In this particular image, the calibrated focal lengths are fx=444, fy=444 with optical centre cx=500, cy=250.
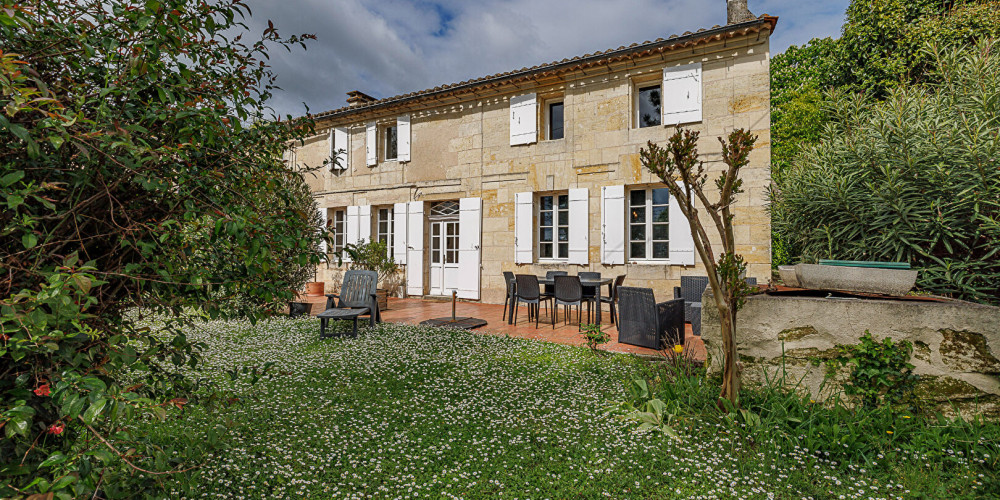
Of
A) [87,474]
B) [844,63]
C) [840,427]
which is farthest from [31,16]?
[844,63]

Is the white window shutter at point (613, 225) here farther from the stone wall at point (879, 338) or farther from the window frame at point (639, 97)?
the stone wall at point (879, 338)

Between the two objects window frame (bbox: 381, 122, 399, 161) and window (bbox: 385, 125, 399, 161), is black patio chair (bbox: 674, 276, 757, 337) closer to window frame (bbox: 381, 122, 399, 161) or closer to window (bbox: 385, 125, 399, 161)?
window frame (bbox: 381, 122, 399, 161)

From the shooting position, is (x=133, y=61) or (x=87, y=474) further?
(x=133, y=61)

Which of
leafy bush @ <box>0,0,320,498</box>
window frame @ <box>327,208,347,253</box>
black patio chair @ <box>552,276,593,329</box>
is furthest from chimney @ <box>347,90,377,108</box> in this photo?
leafy bush @ <box>0,0,320,498</box>

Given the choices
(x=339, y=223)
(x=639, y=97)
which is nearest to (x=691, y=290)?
(x=639, y=97)

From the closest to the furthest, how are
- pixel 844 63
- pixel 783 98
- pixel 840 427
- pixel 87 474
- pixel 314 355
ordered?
pixel 87 474 < pixel 840 427 < pixel 314 355 < pixel 844 63 < pixel 783 98

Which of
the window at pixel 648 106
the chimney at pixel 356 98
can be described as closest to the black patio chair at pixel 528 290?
the window at pixel 648 106

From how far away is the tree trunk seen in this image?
2887 mm

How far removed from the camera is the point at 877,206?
390 cm

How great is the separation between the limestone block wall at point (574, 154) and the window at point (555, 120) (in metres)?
0.23

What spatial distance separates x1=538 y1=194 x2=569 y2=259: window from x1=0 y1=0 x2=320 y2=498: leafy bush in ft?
25.2

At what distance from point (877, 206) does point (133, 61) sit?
507cm

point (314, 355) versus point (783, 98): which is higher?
point (783, 98)

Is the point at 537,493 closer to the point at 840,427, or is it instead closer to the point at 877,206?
the point at 840,427
